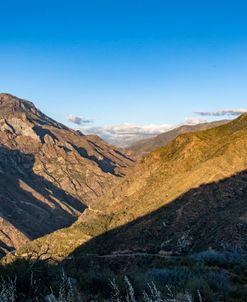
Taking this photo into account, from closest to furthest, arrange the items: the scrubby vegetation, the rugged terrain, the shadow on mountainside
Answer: the scrubby vegetation
the shadow on mountainside
the rugged terrain

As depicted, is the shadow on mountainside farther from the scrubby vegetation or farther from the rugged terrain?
Result: the scrubby vegetation

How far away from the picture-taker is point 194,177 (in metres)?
139

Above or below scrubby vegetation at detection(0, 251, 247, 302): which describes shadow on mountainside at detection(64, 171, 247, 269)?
below

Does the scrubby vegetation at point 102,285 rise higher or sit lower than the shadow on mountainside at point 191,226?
higher

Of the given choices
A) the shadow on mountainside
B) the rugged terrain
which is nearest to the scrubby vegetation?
the rugged terrain

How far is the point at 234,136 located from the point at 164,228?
5750 cm

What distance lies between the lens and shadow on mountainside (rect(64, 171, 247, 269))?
92.3 meters

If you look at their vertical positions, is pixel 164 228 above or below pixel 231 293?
below

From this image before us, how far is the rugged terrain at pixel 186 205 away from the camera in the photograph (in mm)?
99875

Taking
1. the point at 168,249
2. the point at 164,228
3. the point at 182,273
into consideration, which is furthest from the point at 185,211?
the point at 182,273

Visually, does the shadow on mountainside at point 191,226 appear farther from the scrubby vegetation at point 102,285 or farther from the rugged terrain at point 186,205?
the scrubby vegetation at point 102,285

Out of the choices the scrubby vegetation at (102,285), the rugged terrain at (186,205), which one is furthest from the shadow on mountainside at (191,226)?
the scrubby vegetation at (102,285)

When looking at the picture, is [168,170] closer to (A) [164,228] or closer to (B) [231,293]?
(A) [164,228]

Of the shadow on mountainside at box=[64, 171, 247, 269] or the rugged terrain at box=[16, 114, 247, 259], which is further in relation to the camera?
the rugged terrain at box=[16, 114, 247, 259]
